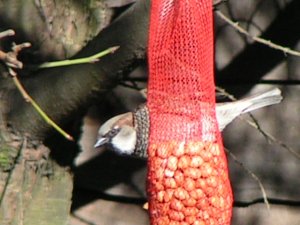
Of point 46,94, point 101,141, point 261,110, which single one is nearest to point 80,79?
point 46,94

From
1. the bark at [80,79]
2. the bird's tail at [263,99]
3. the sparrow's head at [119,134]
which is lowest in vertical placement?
the sparrow's head at [119,134]

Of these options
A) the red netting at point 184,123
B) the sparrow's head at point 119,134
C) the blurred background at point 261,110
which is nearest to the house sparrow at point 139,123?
the sparrow's head at point 119,134

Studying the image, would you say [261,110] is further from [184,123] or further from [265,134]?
[184,123]

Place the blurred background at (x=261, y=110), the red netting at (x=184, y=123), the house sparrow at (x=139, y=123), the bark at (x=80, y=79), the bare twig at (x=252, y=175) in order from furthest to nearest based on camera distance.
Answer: the blurred background at (x=261, y=110) < the bare twig at (x=252, y=175) < the house sparrow at (x=139, y=123) < the bark at (x=80, y=79) < the red netting at (x=184, y=123)

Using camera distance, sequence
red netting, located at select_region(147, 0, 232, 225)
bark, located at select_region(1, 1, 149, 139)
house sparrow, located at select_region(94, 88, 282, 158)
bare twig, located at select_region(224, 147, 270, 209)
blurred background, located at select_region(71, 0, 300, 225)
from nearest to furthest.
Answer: red netting, located at select_region(147, 0, 232, 225) → bark, located at select_region(1, 1, 149, 139) → house sparrow, located at select_region(94, 88, 282, 158) → bare twig, located at select_region(224, 147, 270, 209) → blurred background, located at select_region(71, 0, 300, 225)

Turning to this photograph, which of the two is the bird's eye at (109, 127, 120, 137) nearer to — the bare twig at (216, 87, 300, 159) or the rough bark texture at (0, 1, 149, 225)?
the rough bark texture at (0, 1, 149, 225)

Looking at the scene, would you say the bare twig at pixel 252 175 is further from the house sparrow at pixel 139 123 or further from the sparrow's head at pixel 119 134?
the sparrow's head at pixel 119 134

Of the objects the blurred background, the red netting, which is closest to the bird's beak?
the blurred background

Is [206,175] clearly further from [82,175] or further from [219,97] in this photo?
[82,175]
